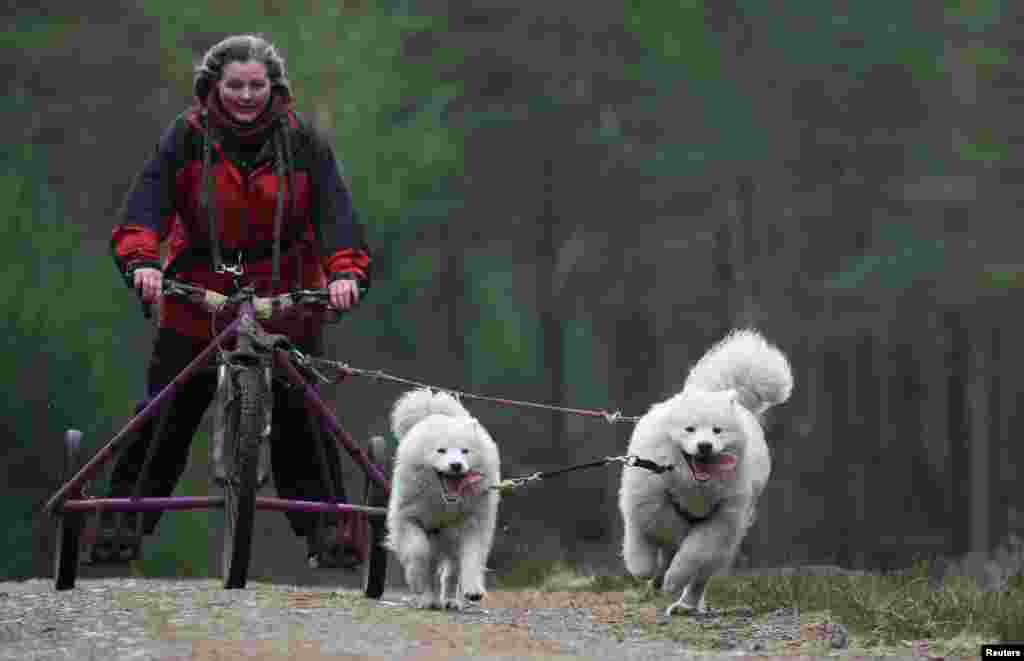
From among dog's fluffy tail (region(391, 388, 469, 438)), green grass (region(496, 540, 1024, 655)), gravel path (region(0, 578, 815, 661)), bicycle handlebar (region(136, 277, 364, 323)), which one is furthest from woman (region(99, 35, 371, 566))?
green grass (region(496, 540, 1024, 655))

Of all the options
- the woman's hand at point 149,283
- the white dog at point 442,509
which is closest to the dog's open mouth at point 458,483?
the white dog at point 442,509

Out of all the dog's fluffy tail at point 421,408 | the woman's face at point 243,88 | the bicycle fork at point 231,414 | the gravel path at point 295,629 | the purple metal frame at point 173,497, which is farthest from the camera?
the dog's fluffy tail at point 421,408

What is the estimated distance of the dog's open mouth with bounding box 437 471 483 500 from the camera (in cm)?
873

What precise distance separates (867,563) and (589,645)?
9.68 meters

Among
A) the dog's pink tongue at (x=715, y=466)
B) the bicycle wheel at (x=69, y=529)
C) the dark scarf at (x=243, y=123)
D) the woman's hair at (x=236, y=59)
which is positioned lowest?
the bicycle wheel at (x=69, y=529)

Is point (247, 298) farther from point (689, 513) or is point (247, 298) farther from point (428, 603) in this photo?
point (689, 513)

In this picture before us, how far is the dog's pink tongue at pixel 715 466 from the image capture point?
352 inches

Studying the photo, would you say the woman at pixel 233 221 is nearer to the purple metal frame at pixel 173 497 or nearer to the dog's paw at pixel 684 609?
the purple metal frame at pixel 173 497

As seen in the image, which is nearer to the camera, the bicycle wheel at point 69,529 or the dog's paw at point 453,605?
the bicycle wheel at point 69,529

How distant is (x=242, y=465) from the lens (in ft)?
25.6

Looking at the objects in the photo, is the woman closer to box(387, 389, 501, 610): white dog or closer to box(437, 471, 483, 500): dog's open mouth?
box(387, 389, 501, 610): white dog

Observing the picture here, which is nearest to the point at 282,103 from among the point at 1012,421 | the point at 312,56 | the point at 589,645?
the point at 589,645

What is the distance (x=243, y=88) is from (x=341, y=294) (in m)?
1.07

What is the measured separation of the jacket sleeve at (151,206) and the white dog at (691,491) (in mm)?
2631
